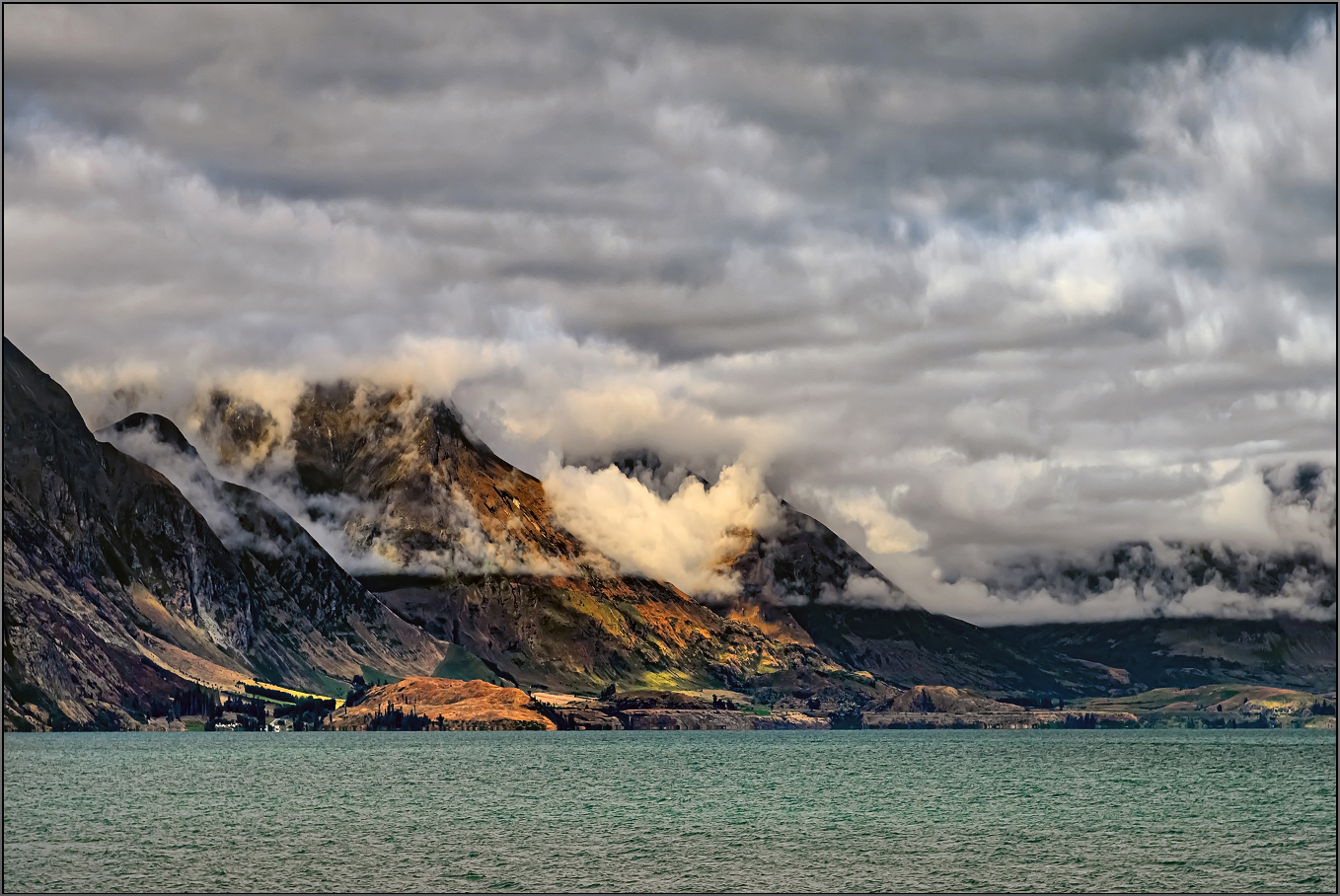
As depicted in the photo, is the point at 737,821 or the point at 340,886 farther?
the point at 737,821

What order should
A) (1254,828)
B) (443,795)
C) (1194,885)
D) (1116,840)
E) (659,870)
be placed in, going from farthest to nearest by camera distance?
(443,795)
(1254,828)
(1116,840)
(659,870)
(1194,885)

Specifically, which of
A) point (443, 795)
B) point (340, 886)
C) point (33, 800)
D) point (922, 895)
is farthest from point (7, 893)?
point (443, 795)

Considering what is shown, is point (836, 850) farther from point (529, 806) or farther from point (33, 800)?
point (33, 800)

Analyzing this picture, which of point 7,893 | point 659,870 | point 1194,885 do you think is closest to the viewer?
point 7,893

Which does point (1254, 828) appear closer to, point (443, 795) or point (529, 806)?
point (529, 806)

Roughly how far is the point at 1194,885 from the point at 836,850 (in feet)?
100

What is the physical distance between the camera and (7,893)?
9394 cm

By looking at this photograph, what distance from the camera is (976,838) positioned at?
13238 cm

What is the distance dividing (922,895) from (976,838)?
124ft

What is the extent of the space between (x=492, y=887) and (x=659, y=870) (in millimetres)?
14932

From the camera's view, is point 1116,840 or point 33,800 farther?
point 33,800

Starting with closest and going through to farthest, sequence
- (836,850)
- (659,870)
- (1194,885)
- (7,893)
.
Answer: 1. (7,893)
2. (1194,885)
3. (659,870)
4. (836,850)

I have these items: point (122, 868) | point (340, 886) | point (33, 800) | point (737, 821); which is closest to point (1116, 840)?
point (737, 821)

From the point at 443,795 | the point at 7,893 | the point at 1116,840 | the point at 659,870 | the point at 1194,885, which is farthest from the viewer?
the point at 443,795
